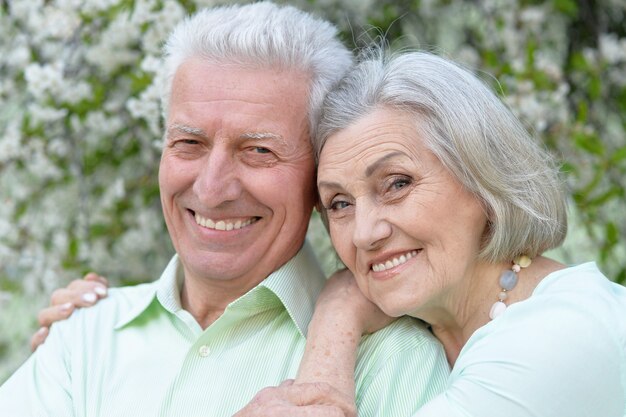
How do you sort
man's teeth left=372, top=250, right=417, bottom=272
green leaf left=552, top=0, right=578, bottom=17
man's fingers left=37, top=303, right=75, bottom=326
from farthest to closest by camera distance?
green leaf left=552, top=0, right=578, bottom=17
man's fingers left=37, top=303, right=75, bottom=326
man's teeth left=372, top=250, right=417, bottom=272

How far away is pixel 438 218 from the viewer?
2402 mm

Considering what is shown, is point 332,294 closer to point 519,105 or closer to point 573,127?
point 519,105

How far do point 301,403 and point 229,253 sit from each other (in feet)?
2.15

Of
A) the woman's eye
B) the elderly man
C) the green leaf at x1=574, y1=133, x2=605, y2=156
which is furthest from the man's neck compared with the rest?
the green leaf at x1=574, y1=133, x2=605, y2=156

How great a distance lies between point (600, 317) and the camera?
2.18 m

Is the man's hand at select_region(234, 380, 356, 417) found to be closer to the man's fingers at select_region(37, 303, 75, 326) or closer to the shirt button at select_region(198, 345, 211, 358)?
the shirt button at select_region(198, 345, 211, 358)

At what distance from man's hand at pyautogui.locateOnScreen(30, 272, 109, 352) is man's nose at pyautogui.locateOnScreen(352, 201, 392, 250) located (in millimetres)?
1026

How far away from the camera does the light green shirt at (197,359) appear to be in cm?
255

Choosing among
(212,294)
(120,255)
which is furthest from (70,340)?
(120,255)

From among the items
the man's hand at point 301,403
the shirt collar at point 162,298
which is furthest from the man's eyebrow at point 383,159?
the shirt collar at point 162,298

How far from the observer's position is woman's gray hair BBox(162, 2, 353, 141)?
2709 millimetres

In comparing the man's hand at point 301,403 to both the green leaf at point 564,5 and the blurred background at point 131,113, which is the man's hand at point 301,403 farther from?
the green leaf at point 564,5

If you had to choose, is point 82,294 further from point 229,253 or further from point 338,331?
point 338,331

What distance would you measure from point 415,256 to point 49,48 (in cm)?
239
